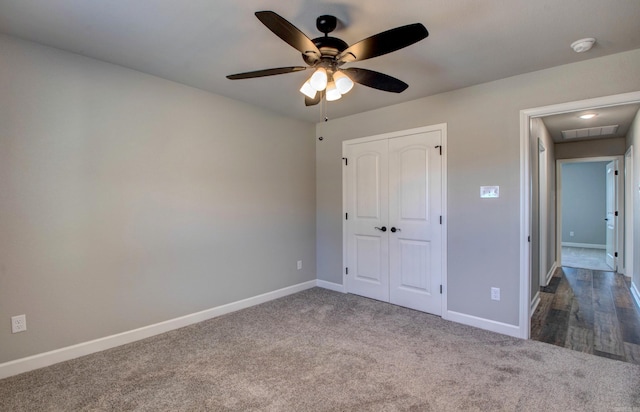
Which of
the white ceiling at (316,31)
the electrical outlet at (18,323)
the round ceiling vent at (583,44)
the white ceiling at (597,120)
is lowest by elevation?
the electrical outlet at (18,323)

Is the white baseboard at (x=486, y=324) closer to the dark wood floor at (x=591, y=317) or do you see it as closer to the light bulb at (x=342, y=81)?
the dark wood floor at (x=591, y=317)

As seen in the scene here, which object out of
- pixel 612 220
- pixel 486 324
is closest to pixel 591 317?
pixel 486 324

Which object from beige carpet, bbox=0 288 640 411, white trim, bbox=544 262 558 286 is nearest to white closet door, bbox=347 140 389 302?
beige carpet, bbox=0 288 640 411

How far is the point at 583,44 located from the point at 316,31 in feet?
6.38

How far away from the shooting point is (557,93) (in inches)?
108

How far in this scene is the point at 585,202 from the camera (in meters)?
8.05

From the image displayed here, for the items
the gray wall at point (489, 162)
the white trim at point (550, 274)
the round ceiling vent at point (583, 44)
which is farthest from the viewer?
the white trim at point (550, 274)

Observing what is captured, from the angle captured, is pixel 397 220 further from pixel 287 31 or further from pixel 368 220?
pixel 287 31

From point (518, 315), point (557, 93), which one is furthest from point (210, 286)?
point (557, 93)

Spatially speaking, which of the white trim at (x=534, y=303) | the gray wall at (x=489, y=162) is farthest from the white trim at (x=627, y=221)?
the gray wall at (x=489, y=162)

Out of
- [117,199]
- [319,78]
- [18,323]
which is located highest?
[319,78]

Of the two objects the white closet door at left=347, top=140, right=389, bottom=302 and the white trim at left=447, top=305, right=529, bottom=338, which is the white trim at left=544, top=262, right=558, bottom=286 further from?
the white closet door at left=347, top=140, right=389, bottom=302

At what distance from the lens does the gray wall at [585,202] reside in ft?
25.8

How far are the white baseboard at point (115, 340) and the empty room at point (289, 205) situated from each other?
14mm
